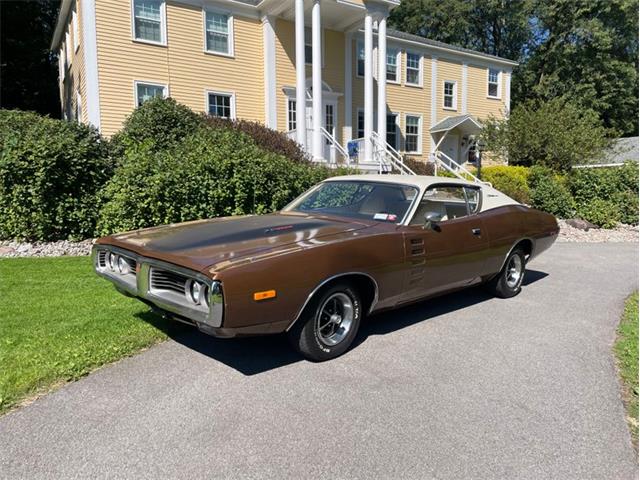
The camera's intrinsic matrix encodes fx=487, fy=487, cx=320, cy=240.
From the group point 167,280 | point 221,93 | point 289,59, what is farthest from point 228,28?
point 167,280

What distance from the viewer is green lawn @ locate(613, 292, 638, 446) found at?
3219 millimetres

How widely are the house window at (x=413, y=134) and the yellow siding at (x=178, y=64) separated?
7776 mm

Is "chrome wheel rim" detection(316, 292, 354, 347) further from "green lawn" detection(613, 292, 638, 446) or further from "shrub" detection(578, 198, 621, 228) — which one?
"shrub" detection(578, 198, 621, 228)

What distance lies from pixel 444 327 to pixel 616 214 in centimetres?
1200

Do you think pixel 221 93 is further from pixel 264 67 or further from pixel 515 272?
pixel 515 272

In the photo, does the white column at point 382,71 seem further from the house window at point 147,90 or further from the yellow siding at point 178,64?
the house window at point 147,90

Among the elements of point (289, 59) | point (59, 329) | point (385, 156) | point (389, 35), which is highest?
point (389, 35)

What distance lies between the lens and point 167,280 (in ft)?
11.8

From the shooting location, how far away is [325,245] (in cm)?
378

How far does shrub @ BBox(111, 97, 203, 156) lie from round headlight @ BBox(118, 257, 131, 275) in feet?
26.1

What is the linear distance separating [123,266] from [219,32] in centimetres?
1507

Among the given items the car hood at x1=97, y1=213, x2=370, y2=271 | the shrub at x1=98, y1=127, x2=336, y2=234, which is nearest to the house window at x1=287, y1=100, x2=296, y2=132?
the shrub at x1=98, y1=127, x2=336, y2=234

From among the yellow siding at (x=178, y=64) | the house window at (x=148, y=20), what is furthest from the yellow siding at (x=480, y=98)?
the house window at (x=148, y=20)

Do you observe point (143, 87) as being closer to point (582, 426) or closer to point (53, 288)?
point (53, 288)
